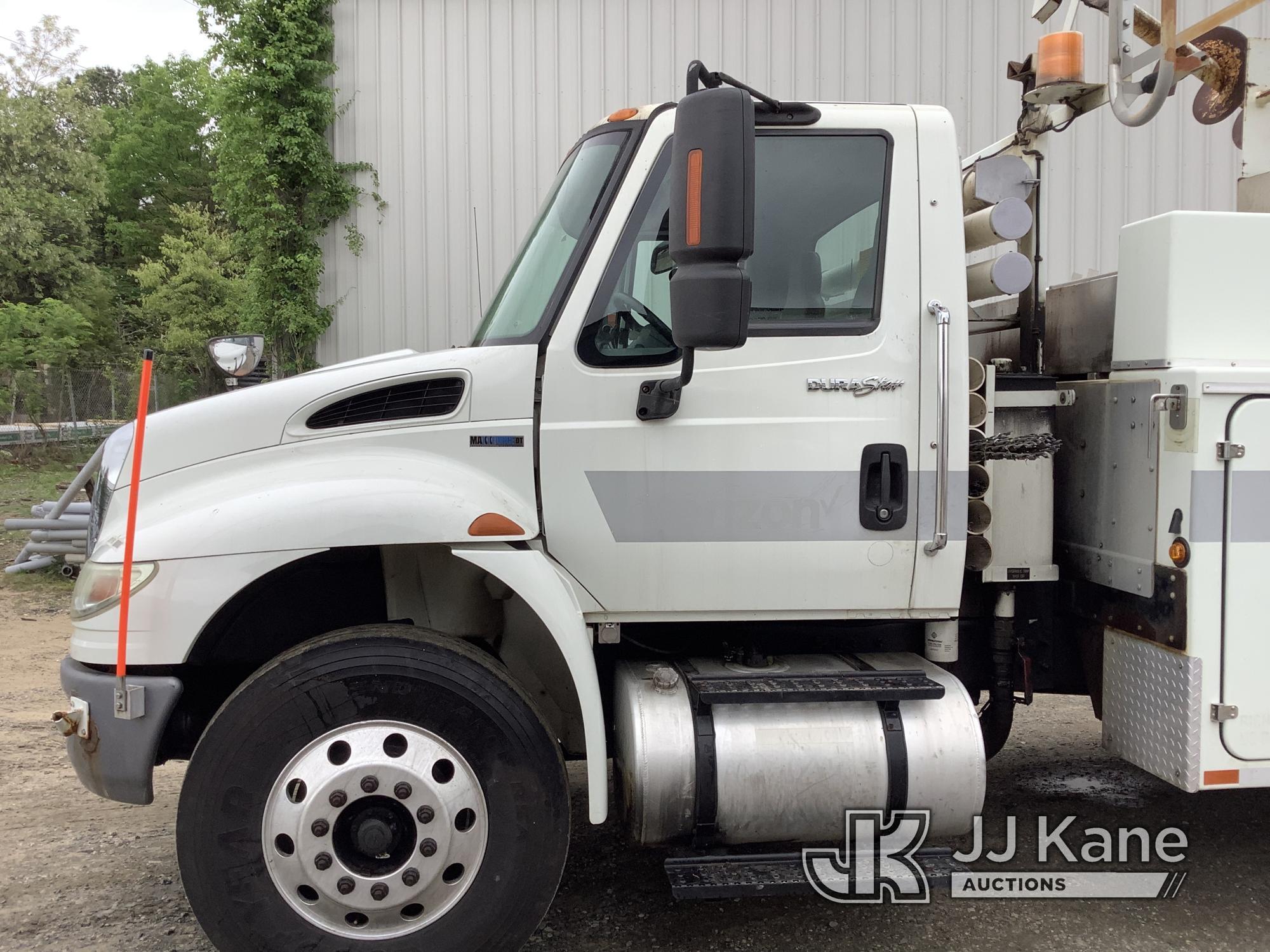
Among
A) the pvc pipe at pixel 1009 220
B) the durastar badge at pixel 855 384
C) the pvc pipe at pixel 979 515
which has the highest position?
the pvc pipe at pixel 1009 220

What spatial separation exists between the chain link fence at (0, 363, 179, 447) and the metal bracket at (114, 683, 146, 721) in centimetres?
1455

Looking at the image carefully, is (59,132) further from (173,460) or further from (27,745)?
(173,460)

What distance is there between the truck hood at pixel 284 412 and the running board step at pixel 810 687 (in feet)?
3.26

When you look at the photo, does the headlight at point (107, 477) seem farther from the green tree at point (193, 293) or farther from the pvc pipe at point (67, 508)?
the green tree at point (193, 293)

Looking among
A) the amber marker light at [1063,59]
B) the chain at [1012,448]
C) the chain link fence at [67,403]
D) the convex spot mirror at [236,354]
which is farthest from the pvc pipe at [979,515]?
the chain link fence at [67,403]

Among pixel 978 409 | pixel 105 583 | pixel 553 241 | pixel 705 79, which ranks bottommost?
pixel 105 583

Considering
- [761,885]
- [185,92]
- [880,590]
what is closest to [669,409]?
[880,590]

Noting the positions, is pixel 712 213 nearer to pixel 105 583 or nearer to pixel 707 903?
pixel 105 583

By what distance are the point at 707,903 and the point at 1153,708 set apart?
5.37 ft

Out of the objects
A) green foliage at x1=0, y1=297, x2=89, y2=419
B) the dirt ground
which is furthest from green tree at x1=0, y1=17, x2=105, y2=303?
the dirt ground

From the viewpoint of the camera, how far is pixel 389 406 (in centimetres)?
307

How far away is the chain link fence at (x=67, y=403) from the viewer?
1658 cm

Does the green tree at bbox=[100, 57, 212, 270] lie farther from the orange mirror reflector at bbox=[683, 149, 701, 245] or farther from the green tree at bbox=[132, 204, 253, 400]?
the orange mirror reflector at bbox=[683, 149, 701, 245]

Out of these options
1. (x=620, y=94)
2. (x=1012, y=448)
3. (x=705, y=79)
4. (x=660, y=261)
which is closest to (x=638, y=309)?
(x=660, y=261)
